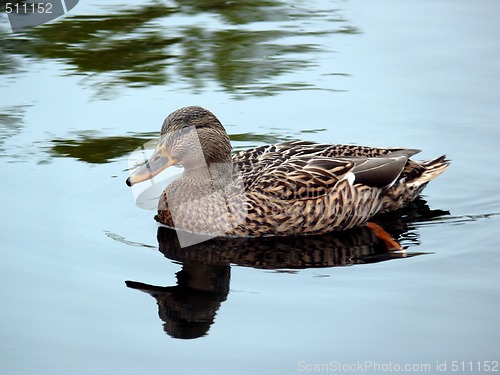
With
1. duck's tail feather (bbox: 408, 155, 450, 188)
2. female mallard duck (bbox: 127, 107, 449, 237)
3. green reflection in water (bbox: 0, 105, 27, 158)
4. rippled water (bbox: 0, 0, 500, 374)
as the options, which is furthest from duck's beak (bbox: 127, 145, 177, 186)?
duck's tail feather (bbox: 408, 155, 450, 188)

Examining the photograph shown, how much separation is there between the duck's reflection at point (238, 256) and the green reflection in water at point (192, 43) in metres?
2.99

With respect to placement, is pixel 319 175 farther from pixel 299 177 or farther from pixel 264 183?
pixel 264 183

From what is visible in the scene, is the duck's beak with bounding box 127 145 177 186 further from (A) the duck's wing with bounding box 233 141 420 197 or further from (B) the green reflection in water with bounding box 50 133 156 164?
(B) the green reflection in water with bounding box 50 133 156 164

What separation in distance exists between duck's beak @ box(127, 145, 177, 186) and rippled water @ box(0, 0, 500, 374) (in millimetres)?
449

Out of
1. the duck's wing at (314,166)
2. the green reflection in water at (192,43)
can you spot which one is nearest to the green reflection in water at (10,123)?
the green reflection in water at (192,43)

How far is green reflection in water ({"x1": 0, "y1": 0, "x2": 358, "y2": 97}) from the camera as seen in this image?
40.3 feet

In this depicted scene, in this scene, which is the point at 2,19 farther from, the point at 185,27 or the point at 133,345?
the point at 133,345

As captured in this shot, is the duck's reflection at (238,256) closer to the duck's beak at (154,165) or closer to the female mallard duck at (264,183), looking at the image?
the female mallard duck at (264,183)

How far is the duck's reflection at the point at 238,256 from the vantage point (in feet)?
25.0

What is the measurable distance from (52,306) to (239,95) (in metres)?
4.77

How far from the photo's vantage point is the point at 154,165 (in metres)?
9.34

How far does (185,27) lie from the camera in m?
13.6

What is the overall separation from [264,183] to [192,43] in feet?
13.7

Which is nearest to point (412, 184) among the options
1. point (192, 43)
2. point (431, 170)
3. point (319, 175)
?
point (431, 170)
